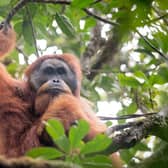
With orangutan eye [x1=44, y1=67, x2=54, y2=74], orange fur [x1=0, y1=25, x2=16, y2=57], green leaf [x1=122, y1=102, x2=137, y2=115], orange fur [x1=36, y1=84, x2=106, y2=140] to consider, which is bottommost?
orange fur [x1=36, y1=84, x2=106, y2=140]

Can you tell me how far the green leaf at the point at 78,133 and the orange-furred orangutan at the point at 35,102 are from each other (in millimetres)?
1459

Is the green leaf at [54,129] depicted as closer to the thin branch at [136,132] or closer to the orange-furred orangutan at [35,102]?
the thin branch at [136,132]

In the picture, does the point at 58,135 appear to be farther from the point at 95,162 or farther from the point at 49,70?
the point at 49,70

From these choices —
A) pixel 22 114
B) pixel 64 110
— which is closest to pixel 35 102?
pixel 22 114

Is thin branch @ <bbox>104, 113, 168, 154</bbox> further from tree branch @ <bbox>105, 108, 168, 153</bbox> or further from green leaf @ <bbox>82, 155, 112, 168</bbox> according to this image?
green leaf @ <bbox>82, 155, 112, 168</bbox>

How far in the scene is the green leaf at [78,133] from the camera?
7.20 ft

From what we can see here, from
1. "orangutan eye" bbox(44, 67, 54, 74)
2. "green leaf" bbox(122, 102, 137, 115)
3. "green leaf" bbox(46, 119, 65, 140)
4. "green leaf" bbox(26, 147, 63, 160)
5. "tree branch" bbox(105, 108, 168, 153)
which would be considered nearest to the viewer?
"green leaf" bbox(26, 147, 63, 160)

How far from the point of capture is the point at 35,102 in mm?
4270

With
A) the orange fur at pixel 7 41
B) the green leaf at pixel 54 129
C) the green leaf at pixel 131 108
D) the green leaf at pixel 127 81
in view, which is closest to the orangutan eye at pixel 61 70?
the orange fur at pixel 7 41

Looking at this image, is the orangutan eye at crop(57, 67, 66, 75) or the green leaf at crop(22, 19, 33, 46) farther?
the orangutan eye at crop(57, 67, 66, 75)

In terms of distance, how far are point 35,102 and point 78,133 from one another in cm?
211

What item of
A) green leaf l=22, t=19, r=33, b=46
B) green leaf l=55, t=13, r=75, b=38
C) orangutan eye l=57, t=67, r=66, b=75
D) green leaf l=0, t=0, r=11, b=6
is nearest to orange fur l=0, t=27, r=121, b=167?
green leaf l=22, t=19, r=33, b=46

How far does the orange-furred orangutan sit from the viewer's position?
12.6ft

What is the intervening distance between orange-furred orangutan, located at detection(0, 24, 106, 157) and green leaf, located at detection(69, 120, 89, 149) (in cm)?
146
